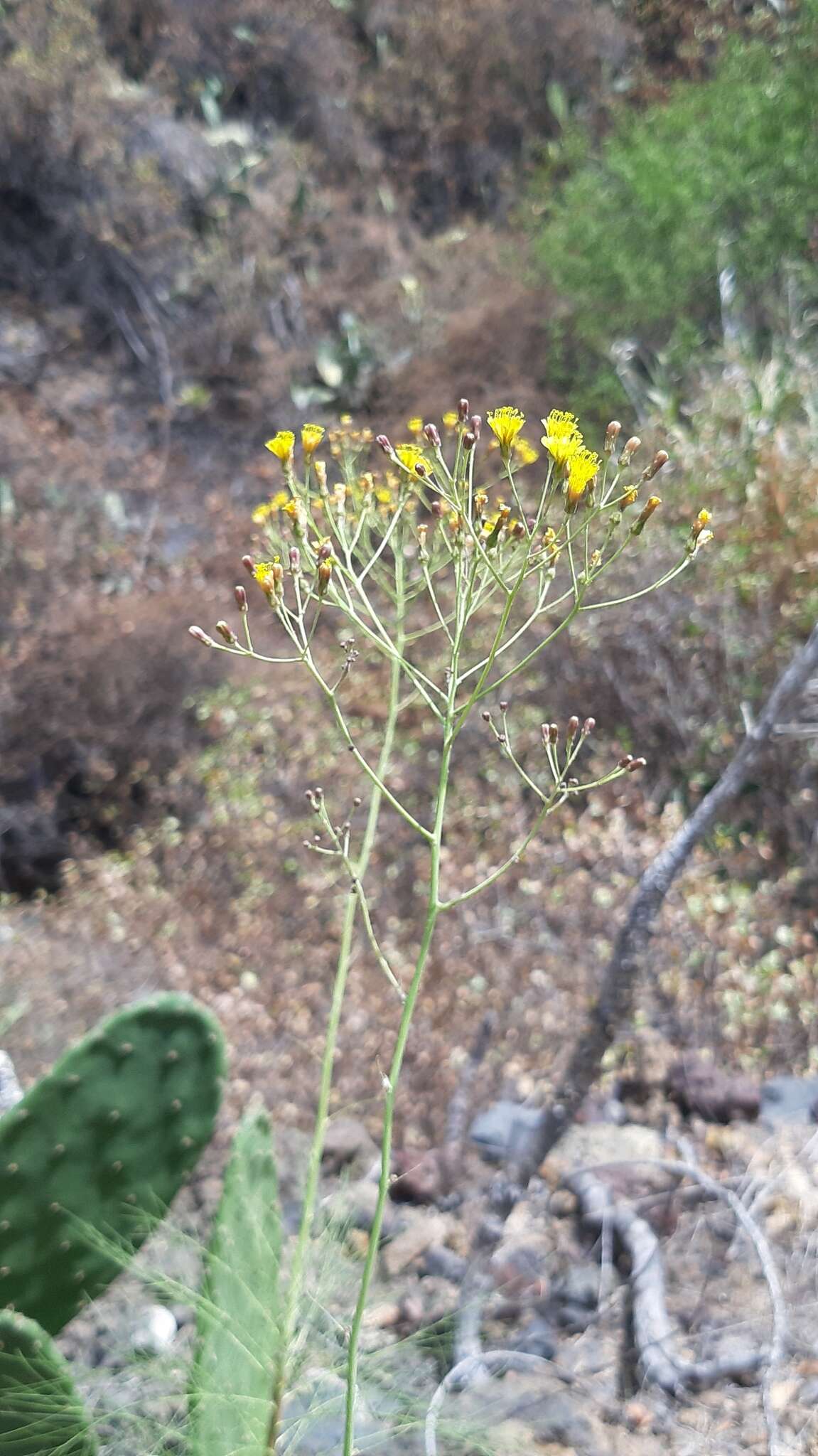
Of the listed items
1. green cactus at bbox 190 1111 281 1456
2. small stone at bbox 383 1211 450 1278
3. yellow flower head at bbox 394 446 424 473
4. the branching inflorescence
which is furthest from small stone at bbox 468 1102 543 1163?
yellow flower head at bbox 394 446 424 473

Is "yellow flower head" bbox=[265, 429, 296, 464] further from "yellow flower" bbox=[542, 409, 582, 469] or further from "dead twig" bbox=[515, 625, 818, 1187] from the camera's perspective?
"dead twig" bbox=[515, 625, 818, 1187]

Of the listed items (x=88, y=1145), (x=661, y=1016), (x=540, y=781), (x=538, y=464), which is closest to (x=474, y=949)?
(x=661, y=1016)

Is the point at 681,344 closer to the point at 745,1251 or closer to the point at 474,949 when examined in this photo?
the point at 474,949

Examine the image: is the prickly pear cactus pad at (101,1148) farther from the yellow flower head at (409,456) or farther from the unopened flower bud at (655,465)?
the unopened flower bud at (655,465)

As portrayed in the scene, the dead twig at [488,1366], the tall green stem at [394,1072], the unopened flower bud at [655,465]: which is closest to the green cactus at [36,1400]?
the tall green stem at [394,1072]

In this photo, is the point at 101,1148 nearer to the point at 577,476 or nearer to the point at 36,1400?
the point at 36,1400
